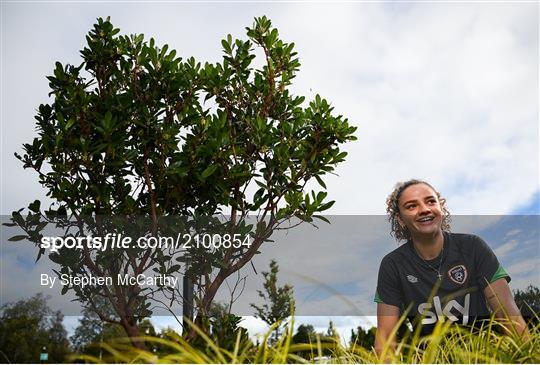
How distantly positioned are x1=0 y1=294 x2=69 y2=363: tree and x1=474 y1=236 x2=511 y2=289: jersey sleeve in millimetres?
3716

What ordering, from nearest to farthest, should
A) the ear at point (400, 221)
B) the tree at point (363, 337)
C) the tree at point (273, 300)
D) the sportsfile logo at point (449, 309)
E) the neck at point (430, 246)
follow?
the sportsfile logo at point (449, 309), the tree at point (363, 337), the neck at point (430, 246), the ear at point (400, 221), the tree at point (273, 300)

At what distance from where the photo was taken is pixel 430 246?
451 cm

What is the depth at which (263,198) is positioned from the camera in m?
5.86

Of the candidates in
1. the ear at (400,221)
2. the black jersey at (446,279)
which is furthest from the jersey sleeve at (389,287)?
the ear at (400,221)

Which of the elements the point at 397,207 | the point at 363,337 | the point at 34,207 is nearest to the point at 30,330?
the point at 34,207

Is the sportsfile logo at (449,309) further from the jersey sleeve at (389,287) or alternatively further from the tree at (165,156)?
the tree at (165,156)

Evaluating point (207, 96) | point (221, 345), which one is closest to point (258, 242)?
point (207, 96)

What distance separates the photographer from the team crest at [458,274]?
4371 mm

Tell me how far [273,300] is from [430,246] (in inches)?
71.8

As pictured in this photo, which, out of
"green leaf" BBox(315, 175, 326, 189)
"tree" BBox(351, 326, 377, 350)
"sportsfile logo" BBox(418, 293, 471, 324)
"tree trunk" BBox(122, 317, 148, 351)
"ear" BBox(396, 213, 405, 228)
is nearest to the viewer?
"tree trunk" BBox(122, 317, 148, 351)

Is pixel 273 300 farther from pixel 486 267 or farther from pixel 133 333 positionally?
pixel 486 267

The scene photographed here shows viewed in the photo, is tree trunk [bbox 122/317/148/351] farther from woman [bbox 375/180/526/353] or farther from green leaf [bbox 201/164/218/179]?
woman [bbox 375/180/526/353]

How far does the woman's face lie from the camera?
4.53m

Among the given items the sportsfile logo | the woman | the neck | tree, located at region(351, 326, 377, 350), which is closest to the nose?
the woman
